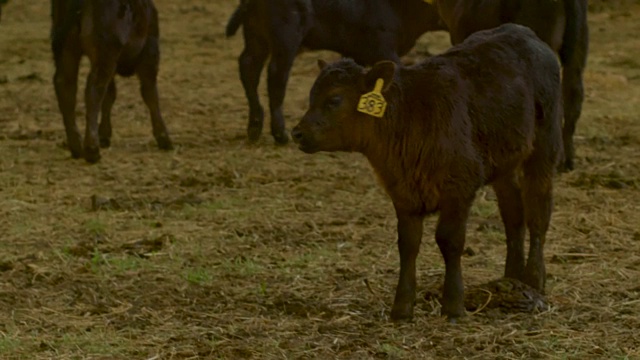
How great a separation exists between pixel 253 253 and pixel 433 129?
74.6 inches

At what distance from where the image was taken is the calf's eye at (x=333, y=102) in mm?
5543

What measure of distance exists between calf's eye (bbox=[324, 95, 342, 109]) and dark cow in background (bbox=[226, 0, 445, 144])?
5.00 meters

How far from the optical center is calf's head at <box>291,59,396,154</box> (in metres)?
5.55

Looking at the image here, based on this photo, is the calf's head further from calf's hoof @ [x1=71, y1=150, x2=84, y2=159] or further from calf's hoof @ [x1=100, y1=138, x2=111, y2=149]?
calf's hoof @ [x1=100, y1=138, x2=111, y2=149]

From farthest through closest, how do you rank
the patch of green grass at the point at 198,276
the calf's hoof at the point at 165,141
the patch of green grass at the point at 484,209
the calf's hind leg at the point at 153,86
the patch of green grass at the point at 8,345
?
the calf's hoof at the point at 165,141 → the calf's hind leg at the point at 153,86 → the patch of green grass at the point at 484,209 → the patch of green grass at the point at 198,276 → the patch of green grass at the point at 8,345

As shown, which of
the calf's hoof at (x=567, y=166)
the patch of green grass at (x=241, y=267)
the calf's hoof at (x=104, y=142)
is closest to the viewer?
the patch of green grass at (x=241, y=267)

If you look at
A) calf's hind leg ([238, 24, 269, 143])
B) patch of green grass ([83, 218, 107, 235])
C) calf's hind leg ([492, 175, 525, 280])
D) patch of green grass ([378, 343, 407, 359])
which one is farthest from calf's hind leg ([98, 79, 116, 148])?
patch of green grass ([378, 343, 407, 359])

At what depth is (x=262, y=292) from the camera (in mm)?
6230

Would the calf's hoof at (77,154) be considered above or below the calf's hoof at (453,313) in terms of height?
below

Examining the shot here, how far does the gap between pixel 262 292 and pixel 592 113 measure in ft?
21.0

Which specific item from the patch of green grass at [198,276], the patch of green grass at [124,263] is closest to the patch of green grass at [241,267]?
the patch of green grass at [198,276]

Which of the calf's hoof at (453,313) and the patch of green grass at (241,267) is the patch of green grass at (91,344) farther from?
the calf's hoof at (453,313)

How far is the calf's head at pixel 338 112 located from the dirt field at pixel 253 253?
814 mm

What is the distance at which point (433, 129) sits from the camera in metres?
5.50
